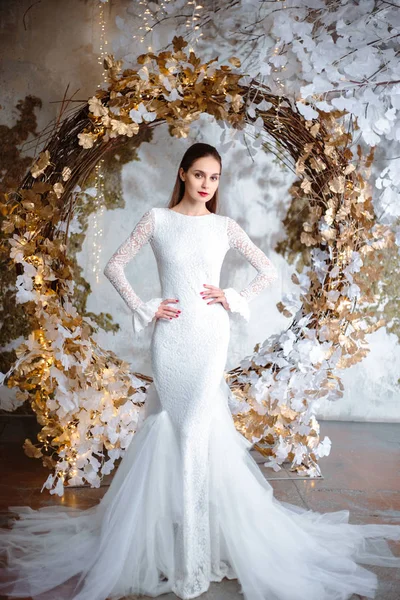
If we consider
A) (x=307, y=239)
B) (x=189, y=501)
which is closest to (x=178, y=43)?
(x=307, y=239)

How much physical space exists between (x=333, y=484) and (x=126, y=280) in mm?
1647

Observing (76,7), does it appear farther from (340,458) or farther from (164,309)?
(340,458)

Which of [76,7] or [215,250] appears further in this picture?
[76,7]

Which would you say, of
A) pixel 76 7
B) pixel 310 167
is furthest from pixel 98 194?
pixel 310 167

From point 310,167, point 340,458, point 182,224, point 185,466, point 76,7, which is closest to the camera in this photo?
point 185,466

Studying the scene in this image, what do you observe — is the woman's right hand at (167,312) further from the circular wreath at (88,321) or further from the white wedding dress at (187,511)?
the circular wreath at (88,321)

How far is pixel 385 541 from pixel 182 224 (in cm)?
158

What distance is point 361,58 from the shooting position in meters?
1.73

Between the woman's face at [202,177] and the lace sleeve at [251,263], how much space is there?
0.16m

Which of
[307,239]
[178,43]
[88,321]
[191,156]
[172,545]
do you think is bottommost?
[172,545]

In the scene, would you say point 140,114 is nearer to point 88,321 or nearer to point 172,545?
point 88,321

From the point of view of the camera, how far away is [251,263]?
287 centimetres

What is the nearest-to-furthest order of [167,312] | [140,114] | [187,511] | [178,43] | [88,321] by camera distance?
1. [187,511]
2. [167,312]
3. [178,43]
4. [140,114]
5. [88,321]

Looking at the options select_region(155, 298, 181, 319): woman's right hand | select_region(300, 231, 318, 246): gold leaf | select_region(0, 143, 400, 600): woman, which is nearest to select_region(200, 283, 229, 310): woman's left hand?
select_region(0, 143, 400, 600): woman
